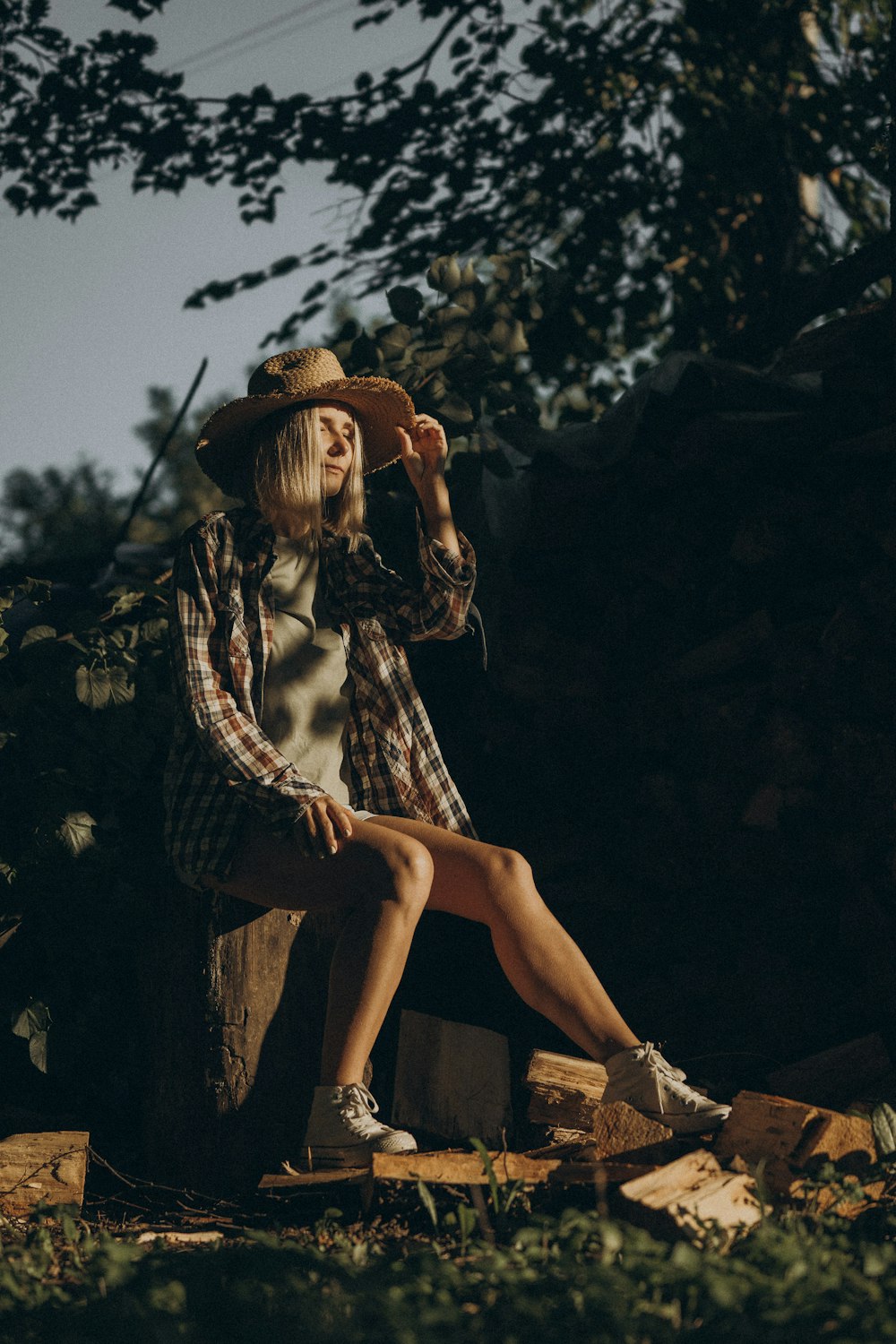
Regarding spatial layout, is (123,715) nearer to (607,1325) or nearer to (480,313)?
(480,313)

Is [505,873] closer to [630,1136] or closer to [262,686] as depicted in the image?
[630,1136]

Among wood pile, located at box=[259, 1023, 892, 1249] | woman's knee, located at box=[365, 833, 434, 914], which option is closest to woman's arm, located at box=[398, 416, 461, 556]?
woman's knee, located at box=[365, 833, 434, 914]

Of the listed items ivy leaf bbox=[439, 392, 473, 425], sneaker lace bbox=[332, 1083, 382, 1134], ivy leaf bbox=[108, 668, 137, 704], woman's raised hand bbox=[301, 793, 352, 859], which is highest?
ivy leaf bbox=[439, 392, 473, 425]

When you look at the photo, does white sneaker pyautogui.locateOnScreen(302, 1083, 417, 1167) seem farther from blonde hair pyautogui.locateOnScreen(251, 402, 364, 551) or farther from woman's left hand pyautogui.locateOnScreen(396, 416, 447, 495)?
woman's left hand pyautogui.locateOnScreen(396, 416, 447, 495)

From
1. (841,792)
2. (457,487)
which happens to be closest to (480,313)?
(457,487)

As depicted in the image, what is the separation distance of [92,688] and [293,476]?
866 millimetres

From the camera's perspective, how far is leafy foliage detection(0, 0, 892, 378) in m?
6.32

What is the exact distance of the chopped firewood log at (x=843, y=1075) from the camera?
10.1 feet

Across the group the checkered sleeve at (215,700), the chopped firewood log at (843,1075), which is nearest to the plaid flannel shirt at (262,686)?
the checkered sleeve at (215,700)

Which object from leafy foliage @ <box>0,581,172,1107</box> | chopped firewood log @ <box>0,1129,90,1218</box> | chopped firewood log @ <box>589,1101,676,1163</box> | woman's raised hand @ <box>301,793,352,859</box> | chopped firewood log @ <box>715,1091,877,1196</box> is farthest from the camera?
leafy foliage @ <box>0,581,172,1107</box>

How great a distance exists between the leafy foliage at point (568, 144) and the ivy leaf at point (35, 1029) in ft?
13.8

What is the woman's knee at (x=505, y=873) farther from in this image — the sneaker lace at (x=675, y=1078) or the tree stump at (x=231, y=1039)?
the tree stump at (x=231, y=1039)

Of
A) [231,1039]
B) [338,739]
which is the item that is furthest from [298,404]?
[231,1039]

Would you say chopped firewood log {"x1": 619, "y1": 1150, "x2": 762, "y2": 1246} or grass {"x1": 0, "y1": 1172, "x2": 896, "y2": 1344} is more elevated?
grass {"x1": 0, "y1": 1172, "x2": 896, "y2": 1344}
